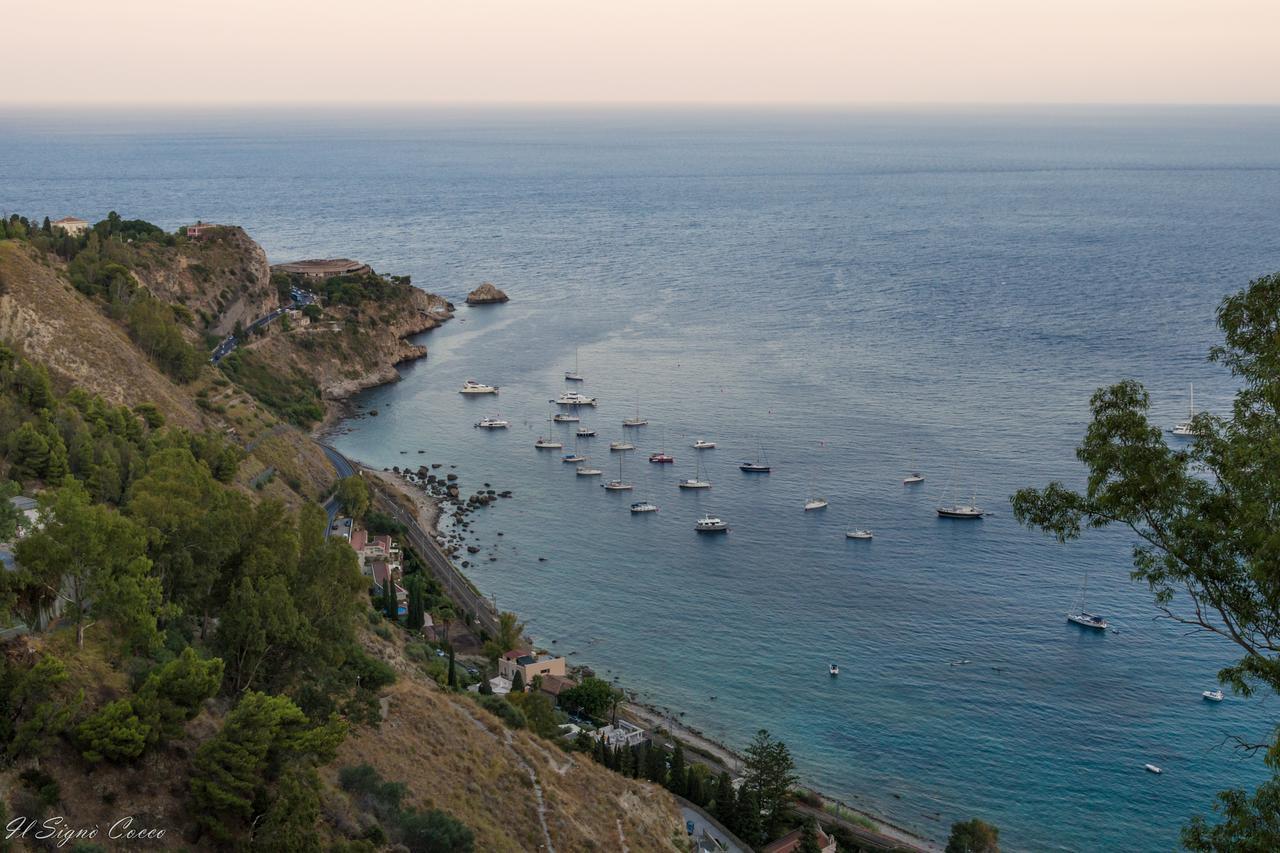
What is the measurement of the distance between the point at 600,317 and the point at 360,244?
63209 mm

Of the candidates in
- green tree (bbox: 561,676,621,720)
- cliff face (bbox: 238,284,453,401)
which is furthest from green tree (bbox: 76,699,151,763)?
cliff face (bbox: 238,284,453,401)

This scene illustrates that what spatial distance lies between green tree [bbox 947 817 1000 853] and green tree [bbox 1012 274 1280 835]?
26.6m

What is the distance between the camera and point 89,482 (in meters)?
36.9

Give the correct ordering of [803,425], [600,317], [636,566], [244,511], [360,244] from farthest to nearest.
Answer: [360,244] → [600,317] → [803,425] → [636,566] → [244,511]

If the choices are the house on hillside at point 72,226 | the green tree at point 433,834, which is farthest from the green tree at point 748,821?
the house on hillside at point 72,226

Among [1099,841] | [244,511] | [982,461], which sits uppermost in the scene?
[244,511]

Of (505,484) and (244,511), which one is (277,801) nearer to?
(244,511)

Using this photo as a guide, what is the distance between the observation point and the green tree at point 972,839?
129 feet

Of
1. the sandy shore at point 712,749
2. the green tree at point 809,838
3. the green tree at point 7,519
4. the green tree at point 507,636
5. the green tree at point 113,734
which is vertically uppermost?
the green tree at point 7,519

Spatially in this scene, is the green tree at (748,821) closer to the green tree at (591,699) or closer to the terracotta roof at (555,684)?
the green tree at (591,699)

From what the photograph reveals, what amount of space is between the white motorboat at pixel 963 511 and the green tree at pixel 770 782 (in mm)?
31910

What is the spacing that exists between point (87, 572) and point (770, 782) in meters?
24.3

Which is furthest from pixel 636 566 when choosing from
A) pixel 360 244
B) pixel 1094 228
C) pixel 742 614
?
pixel 1094 228

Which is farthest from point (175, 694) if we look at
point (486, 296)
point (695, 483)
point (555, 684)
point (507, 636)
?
point (486, 296)
